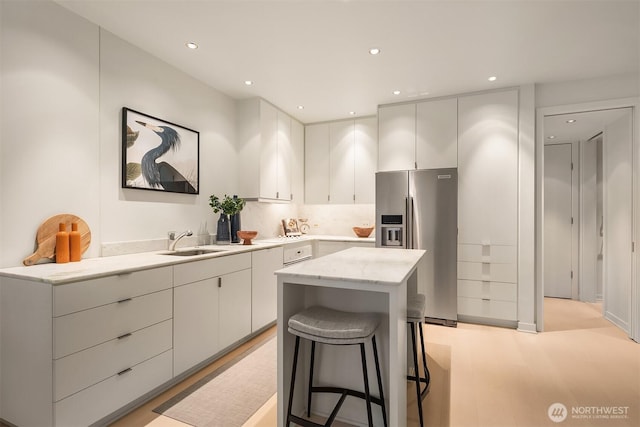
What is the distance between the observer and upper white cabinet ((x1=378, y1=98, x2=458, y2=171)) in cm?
361

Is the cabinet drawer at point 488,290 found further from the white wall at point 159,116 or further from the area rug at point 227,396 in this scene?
the white wall at point 159,116

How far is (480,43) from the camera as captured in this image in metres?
2.52

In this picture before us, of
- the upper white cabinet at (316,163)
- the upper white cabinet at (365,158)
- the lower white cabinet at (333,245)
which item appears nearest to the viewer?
the lower white cabinet at (333,245)

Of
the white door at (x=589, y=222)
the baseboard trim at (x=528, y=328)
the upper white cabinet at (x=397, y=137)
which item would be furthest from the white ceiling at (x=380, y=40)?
the baseboard trim at (x=528, y=328)

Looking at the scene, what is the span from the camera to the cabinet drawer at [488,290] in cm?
337

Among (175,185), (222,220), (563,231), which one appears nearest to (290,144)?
(222,220)

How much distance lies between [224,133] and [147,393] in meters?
2.60

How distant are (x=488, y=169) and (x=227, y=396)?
130 inches

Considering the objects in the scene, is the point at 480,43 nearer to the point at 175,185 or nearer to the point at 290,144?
the point at 290,144

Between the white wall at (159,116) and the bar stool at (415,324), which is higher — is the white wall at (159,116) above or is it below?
above

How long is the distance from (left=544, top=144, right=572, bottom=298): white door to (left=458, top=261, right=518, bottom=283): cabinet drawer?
187 cm

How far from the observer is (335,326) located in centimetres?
146

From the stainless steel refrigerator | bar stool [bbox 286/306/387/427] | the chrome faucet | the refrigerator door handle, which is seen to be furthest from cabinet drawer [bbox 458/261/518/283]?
the chrome faucet

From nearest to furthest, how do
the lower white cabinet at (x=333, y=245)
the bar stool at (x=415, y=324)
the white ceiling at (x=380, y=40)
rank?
the bar stool at (x=415, y=324) < the white ceiling at (x=380, y=40) < the lower white cabinet at (x=333, y=245)
